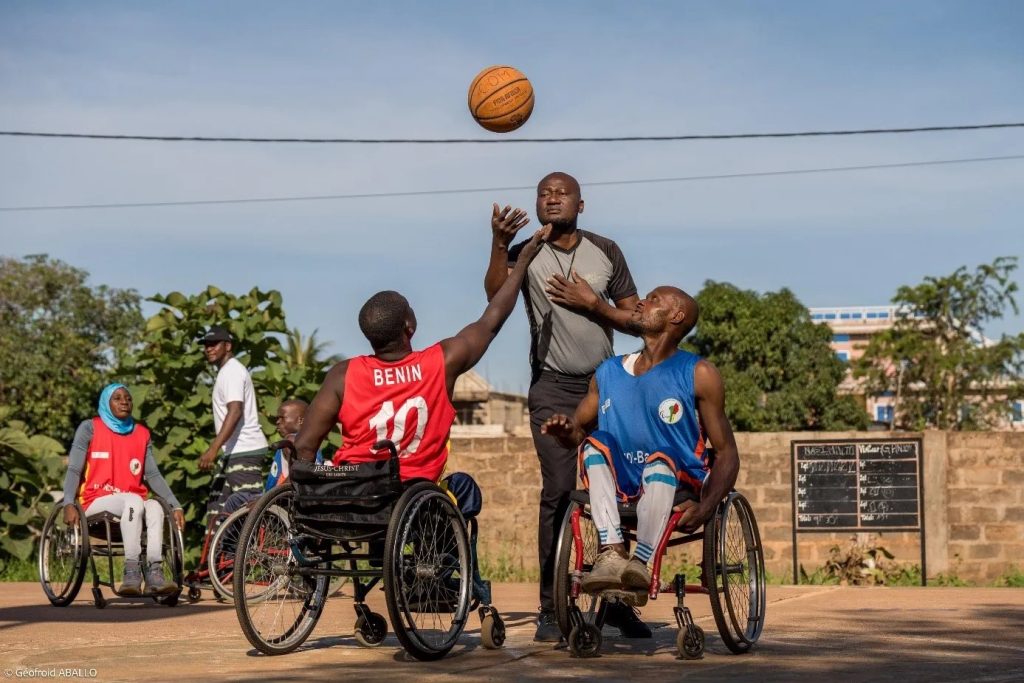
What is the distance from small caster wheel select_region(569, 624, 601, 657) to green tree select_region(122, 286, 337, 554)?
7031 millimetres

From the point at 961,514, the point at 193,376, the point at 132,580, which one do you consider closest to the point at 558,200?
the point at 132,580

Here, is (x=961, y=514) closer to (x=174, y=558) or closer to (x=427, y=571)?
(x=174, y=558)

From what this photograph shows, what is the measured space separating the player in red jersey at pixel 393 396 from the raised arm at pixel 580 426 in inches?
17.7

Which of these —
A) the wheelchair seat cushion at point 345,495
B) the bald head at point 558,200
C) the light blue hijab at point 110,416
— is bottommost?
the wheelchair seat cushion at point 345,495

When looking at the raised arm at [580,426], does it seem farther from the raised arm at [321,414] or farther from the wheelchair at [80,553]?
the wheelchair at [80,553]

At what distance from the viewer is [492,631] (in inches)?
243

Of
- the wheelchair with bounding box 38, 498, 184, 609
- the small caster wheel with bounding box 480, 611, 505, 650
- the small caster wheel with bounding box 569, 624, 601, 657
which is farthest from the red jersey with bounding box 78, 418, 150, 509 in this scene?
the small caster wheel with bounding box 569, 624, 601, 657

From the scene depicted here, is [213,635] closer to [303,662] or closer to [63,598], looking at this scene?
[303,662]

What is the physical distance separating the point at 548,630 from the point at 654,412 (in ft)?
3.88

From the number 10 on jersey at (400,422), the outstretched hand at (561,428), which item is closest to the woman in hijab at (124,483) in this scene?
the number 10 on jersey at (400,422)

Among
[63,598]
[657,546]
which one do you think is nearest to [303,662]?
[657,546]

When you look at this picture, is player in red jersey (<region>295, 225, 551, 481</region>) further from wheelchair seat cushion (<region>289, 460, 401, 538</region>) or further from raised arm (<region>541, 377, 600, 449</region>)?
raised arm (<region>541, 377, 600, 449</region>)

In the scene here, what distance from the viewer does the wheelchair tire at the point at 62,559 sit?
945cm

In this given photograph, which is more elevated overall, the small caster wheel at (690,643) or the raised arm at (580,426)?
the raised arm at (580,426)
